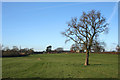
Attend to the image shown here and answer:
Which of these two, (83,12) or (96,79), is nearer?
(96,79)

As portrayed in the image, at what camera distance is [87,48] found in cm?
3284

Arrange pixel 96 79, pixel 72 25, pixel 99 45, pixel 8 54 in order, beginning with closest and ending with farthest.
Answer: pixel 96 79
pixel 99 45
pixel 72 25
pixel 8 54

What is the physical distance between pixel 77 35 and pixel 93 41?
4046 mm

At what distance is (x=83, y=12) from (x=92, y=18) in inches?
105

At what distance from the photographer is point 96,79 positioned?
618 inches

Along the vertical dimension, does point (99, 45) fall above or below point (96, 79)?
above

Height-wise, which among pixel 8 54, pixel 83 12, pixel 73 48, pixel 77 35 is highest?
pixel 83 12

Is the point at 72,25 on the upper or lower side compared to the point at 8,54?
upper

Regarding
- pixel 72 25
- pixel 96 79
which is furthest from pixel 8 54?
pixel 96 79

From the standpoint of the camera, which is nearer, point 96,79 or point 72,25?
point 96,79

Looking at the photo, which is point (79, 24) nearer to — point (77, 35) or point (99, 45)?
point (77, 35)

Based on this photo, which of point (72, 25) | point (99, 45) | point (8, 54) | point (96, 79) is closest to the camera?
point (96, 79)

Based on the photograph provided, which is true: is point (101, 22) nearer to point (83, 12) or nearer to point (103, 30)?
point (103, 30)

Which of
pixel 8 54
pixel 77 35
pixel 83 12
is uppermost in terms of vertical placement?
pixel 83 12
